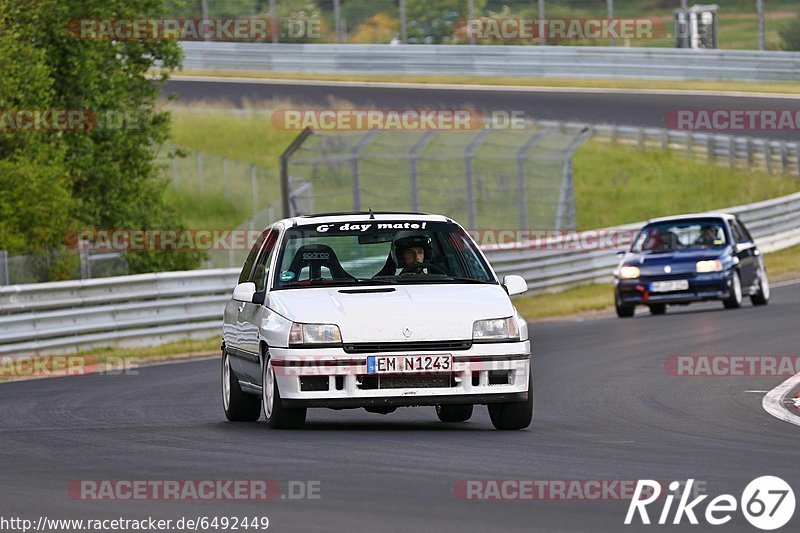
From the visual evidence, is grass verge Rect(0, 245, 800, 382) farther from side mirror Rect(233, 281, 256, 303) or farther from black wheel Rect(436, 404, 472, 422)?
black wheel Rect(436, 404, 472, 422)

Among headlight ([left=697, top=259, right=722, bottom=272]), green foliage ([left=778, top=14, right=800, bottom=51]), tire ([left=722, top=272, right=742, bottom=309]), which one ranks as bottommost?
tire ([left=722, top=272, right=742, bottom=309])

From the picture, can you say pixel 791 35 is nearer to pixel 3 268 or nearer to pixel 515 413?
pixel 3 268

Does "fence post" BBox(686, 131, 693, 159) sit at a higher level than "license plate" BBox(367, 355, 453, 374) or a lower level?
lower

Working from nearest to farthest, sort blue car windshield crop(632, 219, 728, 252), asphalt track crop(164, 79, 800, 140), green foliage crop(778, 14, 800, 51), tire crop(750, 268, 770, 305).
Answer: blue car windshield crop(632, 219, 728, 252) → tire crop(750, 268, 770, 305) → asphalt track crop(164, 79, 800, 140) → green foliage crop(778, 14, 800, 51)

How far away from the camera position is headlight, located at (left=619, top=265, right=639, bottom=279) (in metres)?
24.1

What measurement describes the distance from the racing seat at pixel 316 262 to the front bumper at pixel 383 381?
1067 millimetres

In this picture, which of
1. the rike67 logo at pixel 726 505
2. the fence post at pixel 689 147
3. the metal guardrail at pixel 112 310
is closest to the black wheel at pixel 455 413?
the rike67 logo at pixel 726 505

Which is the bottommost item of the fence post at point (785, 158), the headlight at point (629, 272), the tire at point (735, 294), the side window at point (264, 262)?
the fence post at point (785, 158)

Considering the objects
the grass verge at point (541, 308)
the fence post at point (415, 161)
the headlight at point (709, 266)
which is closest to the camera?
the grass verge at point (541, 308)

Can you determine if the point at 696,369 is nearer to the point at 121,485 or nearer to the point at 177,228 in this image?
the point at 121,485

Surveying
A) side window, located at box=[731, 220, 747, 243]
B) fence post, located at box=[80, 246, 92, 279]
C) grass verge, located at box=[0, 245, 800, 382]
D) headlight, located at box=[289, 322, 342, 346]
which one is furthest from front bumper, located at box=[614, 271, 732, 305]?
headlight, located at box=[289, 322, 342, 346]

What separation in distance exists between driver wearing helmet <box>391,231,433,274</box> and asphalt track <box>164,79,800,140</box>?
1195 inches

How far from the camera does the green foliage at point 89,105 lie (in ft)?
85.1

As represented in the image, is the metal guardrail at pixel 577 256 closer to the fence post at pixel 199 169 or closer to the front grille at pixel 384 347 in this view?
the fence post at pixel 199 169
